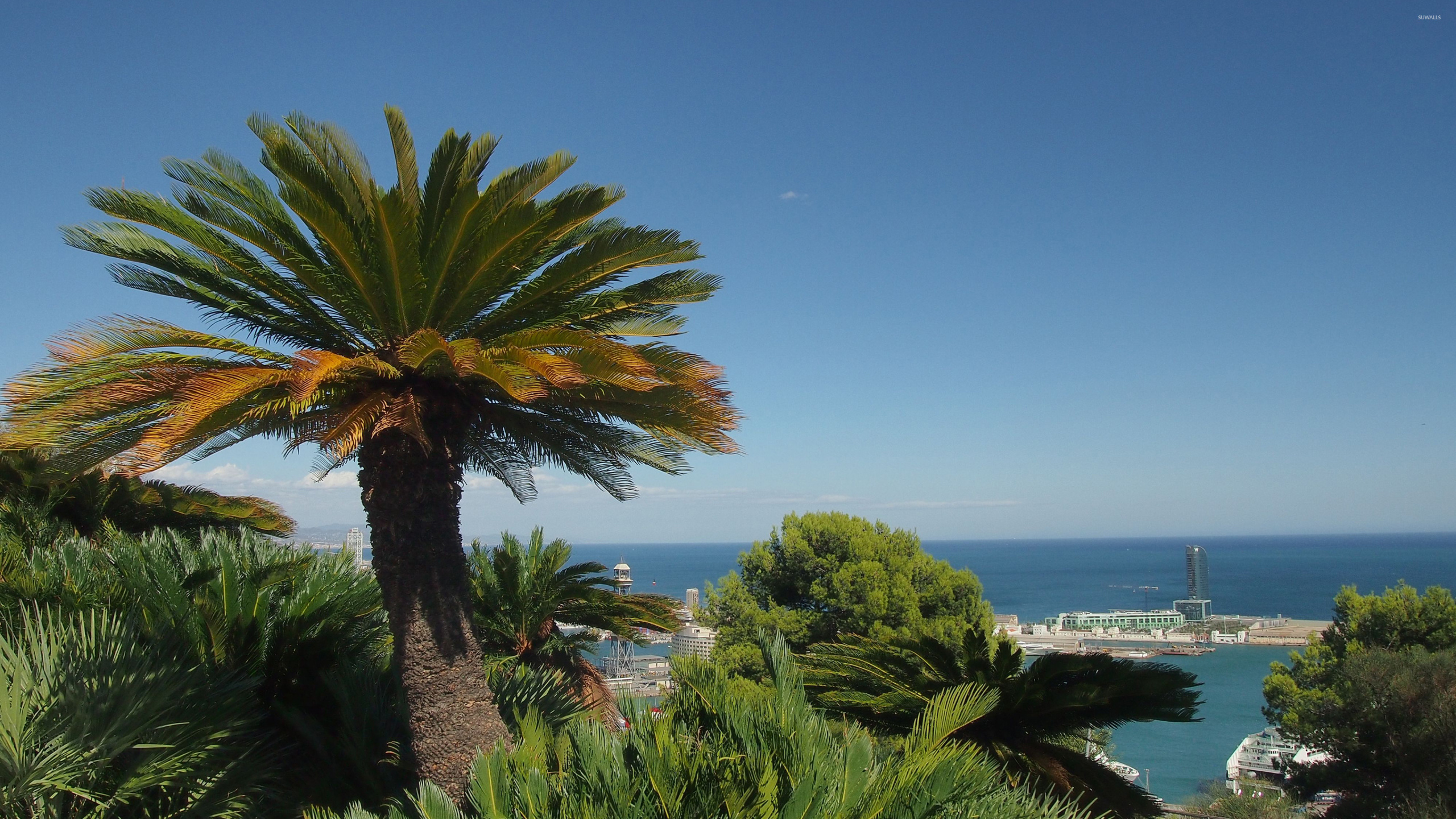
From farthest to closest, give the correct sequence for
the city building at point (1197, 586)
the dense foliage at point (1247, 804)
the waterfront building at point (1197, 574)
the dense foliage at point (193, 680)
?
the waterfront building at point (1197, 574)
the city building at point (1197, 586)
the dense foliage at point (1247, 804)
the dense foliage at point (193, 680)

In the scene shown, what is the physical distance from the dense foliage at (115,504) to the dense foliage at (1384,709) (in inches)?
742

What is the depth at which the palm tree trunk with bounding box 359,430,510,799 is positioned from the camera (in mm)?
5754

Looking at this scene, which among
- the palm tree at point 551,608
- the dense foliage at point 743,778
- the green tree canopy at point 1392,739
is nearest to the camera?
the dense foliage at point 743,778

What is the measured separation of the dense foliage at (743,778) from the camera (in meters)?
3.70

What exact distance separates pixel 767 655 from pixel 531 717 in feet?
6.04

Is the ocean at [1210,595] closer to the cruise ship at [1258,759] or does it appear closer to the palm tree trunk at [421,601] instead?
the cruise ship at [1258,759]

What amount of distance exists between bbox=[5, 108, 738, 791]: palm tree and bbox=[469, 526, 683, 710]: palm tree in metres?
5.42

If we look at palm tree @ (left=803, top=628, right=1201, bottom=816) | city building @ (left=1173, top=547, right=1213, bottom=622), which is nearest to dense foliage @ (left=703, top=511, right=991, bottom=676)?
palm tree @ (left=803, top=628, right=1201, bottom=816)

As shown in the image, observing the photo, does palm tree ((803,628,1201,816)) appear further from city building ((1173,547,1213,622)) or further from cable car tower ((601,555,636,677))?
city building ((1173,547,1213,622))

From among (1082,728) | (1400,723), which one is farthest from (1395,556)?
(1082,728)

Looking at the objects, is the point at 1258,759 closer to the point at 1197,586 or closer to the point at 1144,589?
the point at 1197,586

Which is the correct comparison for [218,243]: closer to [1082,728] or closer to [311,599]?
[311,599]

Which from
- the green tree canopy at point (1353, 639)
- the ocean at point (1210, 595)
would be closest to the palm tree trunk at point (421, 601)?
Answer: the ocean at point (1210, 595)

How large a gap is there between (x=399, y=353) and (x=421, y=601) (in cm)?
184
